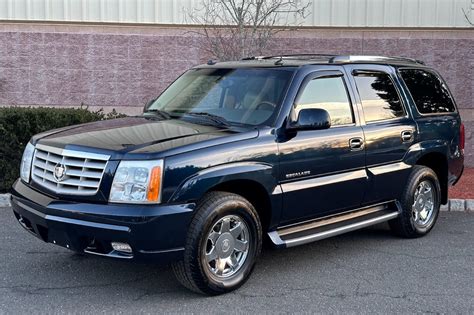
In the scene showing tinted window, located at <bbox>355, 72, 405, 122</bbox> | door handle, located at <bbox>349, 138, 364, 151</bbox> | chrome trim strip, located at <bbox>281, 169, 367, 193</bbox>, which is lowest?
chrome trim strip, located at <bbox>281, 169, 367, 193</bbox>

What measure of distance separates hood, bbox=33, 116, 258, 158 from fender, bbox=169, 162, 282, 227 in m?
0.22

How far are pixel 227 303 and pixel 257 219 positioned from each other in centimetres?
72

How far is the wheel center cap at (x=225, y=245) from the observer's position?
4723 millimetres

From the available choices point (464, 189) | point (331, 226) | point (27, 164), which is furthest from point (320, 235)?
point (464, 189)

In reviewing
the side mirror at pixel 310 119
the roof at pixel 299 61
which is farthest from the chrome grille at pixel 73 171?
the roof at pixel 299 61

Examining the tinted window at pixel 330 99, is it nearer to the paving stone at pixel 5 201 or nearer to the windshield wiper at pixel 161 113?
the windshield wiper at pixel 161 113

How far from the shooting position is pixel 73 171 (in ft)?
14.8

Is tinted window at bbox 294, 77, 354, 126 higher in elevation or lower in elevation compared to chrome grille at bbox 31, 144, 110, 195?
higher

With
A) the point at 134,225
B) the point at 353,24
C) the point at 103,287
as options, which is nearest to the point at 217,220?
the point at 134,225

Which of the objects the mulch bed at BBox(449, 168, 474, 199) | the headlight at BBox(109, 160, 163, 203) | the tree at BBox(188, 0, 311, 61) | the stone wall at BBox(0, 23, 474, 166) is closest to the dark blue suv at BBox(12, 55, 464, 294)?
the headlight at BBox(109, 160, 163, 203)

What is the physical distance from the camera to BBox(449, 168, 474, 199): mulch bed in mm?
8609

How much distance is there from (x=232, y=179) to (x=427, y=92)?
3.23 meters

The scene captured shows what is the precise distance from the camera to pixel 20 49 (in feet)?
37.1

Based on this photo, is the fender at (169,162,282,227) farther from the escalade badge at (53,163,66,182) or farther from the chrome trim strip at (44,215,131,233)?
the escalade badge at (53,163,66,182)
